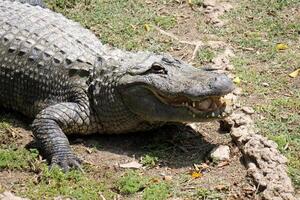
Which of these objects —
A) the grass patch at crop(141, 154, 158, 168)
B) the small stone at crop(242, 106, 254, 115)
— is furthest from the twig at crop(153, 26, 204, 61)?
the grass patch at crop(141, 154, 158, 168)

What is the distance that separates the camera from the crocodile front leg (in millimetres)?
5682

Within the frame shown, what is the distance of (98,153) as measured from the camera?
19.5ft

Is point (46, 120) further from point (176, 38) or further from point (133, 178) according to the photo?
point (176, 38)

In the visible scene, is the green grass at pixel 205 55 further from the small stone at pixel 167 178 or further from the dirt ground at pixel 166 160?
the small stone at pixel 167 178

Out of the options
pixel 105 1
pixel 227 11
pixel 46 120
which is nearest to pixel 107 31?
pixel 105 1

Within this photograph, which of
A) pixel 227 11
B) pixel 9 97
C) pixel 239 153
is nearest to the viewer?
pixel 239 153

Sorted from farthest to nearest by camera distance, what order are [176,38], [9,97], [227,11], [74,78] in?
[227,11]
[176,38]
[9,97]
[74,78]

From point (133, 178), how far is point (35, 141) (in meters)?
1.16

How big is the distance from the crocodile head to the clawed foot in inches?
29.0

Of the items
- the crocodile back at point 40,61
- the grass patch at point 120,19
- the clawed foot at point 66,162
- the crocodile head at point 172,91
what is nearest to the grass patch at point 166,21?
the grass patch at point 120,19

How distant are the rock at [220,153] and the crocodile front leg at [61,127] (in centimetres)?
119

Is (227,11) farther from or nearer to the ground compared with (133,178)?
farther from the ground

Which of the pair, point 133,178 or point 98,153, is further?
point 98,153

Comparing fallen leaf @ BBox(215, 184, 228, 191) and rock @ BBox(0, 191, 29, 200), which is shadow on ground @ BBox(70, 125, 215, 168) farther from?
rock @ BBox(0, 191, 29, 200)
